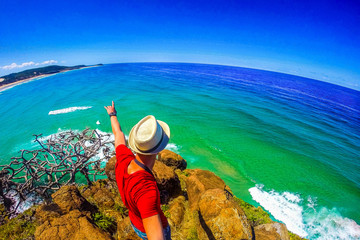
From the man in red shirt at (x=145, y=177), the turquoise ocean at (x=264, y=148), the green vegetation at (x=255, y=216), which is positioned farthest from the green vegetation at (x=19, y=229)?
the turquoise ocean at (x=264, y=148)

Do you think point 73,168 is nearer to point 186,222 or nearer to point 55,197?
point 55,197

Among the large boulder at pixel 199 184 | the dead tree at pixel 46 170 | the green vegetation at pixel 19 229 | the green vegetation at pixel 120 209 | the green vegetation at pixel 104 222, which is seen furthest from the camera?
the dead tree at pixel 46 170

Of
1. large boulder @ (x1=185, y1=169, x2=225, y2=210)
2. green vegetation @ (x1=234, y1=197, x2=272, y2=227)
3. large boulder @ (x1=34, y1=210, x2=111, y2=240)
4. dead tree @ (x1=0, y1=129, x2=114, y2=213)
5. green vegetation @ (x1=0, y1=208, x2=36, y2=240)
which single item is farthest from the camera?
dead tree @ (x1=0, y1=129, x2=114, y2=213)

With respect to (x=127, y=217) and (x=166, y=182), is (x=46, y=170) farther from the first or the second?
(x=166, y=182)

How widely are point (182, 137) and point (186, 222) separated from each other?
1215cm

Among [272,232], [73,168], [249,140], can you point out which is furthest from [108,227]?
[249,140]

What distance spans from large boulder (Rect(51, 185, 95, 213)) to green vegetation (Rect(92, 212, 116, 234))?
13.2 inches

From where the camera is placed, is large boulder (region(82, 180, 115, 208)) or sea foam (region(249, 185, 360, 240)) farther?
sea foam (region(249, 185, 360, 240))

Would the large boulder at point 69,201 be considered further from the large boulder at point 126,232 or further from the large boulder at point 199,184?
the large boulder at point 199,184

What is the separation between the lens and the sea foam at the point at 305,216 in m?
8.27

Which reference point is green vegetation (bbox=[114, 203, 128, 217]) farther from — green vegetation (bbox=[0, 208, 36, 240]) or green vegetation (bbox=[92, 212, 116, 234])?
green vegetation (bbox=[0, 208, 36, 240])

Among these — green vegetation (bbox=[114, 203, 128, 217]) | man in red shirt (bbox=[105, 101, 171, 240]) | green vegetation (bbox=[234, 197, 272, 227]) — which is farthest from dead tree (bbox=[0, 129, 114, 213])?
green vegetation (bbox=[234, 197, 272, 227])

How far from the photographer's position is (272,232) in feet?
16.2

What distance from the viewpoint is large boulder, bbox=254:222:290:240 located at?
4613 millimetres
